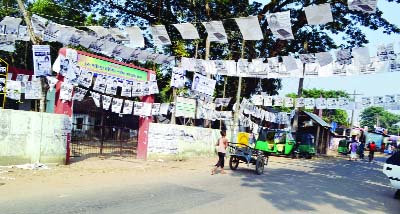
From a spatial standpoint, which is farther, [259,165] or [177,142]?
[177,142]

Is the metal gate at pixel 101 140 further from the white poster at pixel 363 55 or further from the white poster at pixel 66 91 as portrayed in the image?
the white poster at pixel 363 55

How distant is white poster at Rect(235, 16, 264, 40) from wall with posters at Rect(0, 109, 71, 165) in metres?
7.30

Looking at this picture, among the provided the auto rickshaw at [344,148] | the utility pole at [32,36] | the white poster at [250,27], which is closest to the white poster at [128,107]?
the utility pole at [32,36]

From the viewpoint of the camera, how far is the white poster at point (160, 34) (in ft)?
55.9

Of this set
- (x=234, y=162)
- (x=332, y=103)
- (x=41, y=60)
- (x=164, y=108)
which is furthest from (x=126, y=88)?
(x=332, y=103)

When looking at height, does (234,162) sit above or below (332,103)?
below

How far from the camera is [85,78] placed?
48.4 ft

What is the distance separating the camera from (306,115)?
124ft

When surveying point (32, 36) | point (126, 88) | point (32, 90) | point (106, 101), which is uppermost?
point (32, 36)

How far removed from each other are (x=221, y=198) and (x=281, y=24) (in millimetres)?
7376

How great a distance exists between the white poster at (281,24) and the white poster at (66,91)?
7.64 m

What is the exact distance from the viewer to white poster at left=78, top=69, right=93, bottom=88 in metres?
14.6

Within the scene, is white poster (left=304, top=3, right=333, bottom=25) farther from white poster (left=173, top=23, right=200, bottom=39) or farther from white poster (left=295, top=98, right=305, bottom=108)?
white poster (left=295, top=98, right=305, bottom=108)

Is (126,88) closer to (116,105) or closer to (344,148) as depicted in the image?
(116,105)
